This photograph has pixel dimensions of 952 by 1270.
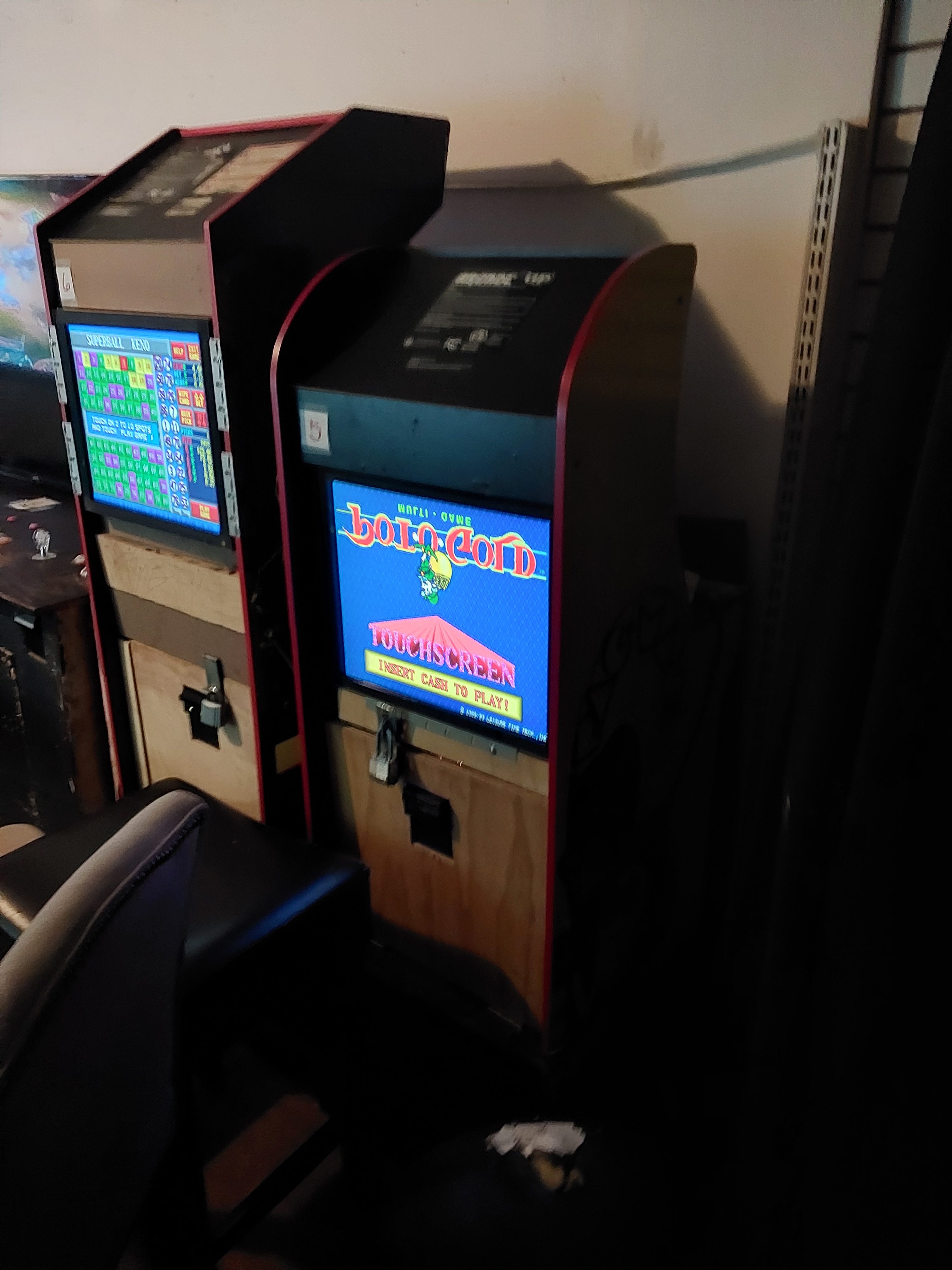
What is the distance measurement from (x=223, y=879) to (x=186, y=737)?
54 centimetres

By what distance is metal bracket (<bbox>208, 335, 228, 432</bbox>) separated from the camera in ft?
4.71

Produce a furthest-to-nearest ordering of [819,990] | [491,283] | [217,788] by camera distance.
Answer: [217,788] < [491,283] < [819,990]

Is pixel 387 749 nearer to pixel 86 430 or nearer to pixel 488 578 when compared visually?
pixel 488 578

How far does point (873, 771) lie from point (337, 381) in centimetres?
92

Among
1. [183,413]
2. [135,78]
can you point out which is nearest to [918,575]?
[183,413]

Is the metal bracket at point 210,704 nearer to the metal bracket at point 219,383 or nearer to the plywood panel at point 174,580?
the plywood panel at point 174,580

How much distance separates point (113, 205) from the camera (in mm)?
1668

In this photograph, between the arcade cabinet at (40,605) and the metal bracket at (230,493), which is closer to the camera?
the metal bracket at (230,493)

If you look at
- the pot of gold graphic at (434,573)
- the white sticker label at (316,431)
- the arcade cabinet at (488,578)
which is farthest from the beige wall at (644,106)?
the pot of gold graphic at (434,573)

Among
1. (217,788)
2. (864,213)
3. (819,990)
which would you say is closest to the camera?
(819,990)

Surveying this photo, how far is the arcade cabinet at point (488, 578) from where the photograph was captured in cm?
123

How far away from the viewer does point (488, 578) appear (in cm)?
131

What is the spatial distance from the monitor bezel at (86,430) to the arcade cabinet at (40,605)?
0.18 metres

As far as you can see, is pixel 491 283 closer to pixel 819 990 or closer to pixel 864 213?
pixel 864 213
